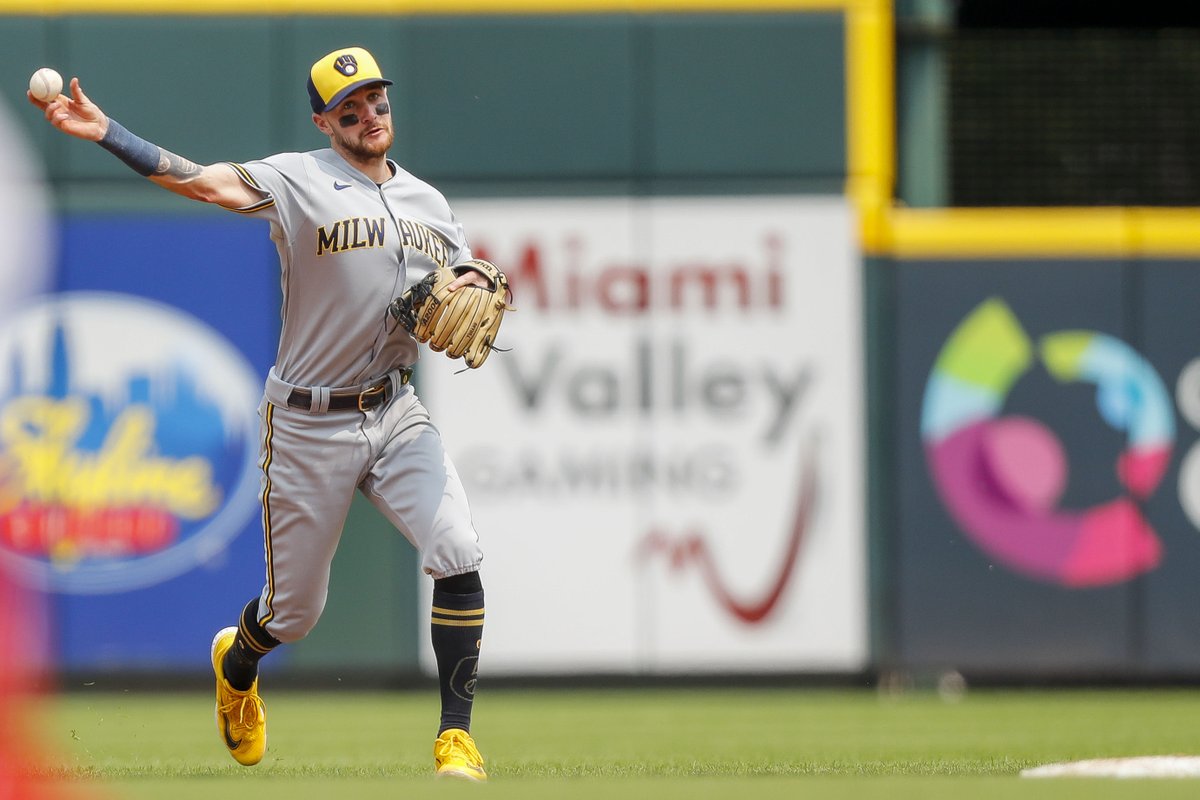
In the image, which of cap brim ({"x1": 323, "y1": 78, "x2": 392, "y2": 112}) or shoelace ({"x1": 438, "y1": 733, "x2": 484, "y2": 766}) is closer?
shoelace ({"x1": 438, "y1": 733, "x2": 484, "y2": 766})

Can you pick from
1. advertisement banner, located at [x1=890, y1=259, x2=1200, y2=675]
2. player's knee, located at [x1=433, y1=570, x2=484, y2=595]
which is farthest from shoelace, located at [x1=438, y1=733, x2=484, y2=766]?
advertisement banner, located at [x1=890, y1=259, x2=1200, y2=675]

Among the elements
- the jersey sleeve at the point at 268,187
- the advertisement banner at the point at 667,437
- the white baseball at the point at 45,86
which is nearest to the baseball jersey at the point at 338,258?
the jersey sleeve at the point at 268,187

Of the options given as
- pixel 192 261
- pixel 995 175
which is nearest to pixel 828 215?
pixel 995 175

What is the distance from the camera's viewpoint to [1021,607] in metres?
8.53

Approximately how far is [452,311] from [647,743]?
2.35m

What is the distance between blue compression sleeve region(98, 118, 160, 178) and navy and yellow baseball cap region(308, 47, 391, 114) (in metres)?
0.55

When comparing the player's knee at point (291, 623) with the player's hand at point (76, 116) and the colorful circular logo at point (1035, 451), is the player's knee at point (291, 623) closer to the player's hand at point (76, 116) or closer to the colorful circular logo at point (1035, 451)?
the player's hand at point (76, 116)

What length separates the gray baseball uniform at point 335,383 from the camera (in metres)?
4.80

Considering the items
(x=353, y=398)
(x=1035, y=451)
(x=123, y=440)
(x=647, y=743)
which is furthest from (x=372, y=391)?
(x=1035, y=451)

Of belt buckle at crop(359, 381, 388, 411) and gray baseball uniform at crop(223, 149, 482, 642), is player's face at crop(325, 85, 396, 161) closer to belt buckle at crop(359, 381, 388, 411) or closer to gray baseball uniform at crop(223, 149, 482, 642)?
gray baseball uniform at crop(223, 149, 482, 642)

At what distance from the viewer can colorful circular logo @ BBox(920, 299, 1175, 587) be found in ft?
27.9

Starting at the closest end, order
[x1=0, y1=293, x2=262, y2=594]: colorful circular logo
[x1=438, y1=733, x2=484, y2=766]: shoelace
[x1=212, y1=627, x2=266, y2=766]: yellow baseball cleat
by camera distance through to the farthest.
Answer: [x1=438, y1=733, x2=484, y2=766]: shoelace → [x1=212, y1=627, x2=266, y2=766]: yellow baseball cleat → [x1=0, y1=293, x2=262, y2=594]: colorful circular logo

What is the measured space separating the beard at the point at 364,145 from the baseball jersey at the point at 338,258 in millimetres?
48

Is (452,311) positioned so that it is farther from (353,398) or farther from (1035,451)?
(1035,451)
